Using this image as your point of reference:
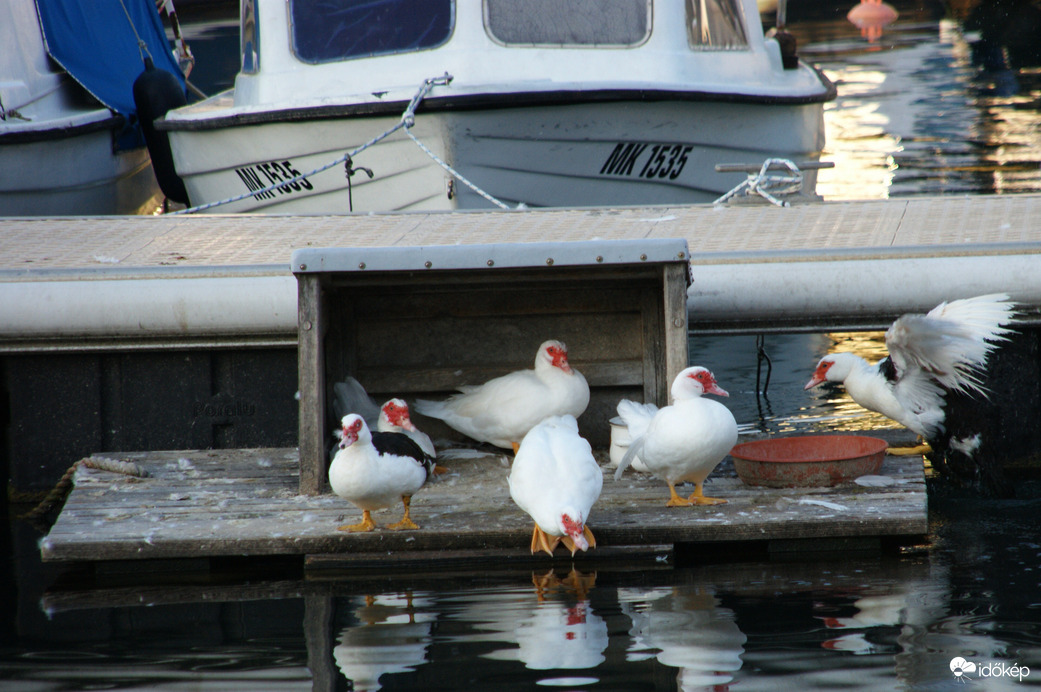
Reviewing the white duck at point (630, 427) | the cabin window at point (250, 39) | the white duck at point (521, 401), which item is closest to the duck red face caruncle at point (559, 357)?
the white duck at point (521, 401)

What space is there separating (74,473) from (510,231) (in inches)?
88.0

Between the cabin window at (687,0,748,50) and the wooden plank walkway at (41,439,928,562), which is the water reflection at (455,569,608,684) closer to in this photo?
the wooden plank walkway at (41,439,928,562)

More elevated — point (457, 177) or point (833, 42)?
point (833, 42)

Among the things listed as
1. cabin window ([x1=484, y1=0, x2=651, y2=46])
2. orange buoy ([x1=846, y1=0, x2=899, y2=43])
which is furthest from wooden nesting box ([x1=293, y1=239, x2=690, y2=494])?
orange buoy ([x1=846, y1=0, x2=899, y2=43])

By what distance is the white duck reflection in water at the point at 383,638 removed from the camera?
3199mm

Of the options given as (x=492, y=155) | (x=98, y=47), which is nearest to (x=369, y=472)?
(x=492, y=155)

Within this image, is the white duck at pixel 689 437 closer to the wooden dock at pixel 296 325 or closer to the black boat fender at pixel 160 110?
the wooden dock at pixel 296 325

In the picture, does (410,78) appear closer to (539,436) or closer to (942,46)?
(539,436)

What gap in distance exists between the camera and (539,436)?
404cm

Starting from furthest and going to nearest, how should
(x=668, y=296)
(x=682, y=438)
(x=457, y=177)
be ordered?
(x=457, y=177) < (x=668, y=296) < (x=682, y=438)

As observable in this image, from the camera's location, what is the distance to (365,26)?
25.8 ft

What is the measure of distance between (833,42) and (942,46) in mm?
2555

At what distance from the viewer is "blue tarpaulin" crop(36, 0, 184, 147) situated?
10.4m

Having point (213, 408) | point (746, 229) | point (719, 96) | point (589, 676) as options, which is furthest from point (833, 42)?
point (589, 676)
